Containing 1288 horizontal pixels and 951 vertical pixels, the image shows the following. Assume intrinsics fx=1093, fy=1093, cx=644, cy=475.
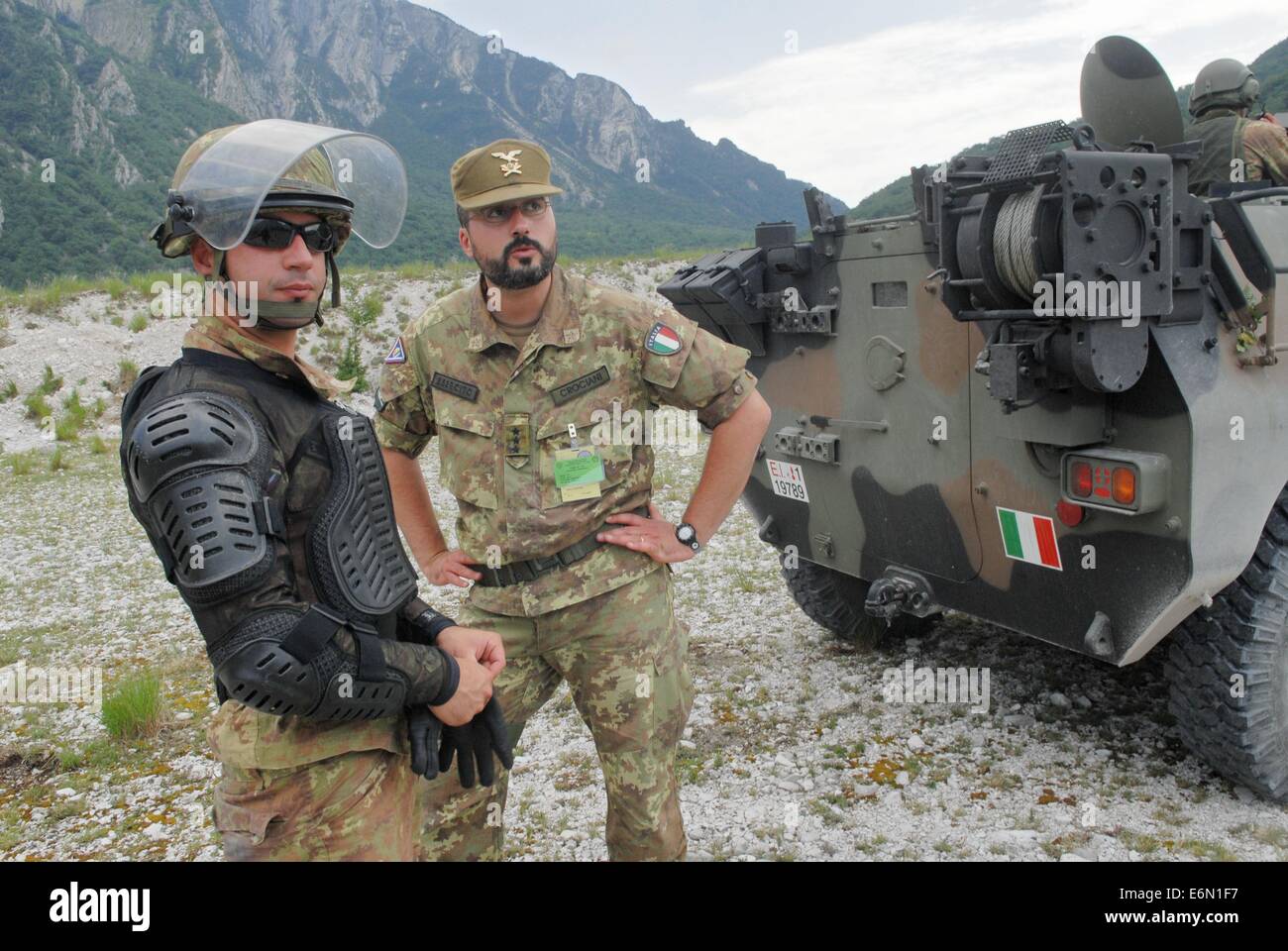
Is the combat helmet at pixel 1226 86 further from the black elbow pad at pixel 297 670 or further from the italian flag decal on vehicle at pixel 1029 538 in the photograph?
the black elbow pad at pixel 297 670

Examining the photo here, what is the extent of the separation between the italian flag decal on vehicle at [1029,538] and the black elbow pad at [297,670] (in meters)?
2.44

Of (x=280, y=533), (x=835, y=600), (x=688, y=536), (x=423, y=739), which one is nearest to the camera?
(x=280, y=533)

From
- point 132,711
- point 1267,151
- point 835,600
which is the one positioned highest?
point 1267,151

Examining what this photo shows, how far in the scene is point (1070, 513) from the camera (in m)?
3.46

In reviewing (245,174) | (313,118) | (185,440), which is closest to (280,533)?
(185,440)

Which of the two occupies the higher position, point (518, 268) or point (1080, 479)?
point (518, 268)

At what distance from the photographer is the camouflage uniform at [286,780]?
194 centimetres

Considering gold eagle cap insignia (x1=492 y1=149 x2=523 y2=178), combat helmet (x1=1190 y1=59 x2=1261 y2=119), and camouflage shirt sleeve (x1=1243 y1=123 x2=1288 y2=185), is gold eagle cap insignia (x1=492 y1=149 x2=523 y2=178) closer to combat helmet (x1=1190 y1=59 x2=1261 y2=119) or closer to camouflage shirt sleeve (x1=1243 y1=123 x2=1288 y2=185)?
camouflage shirt sleeve (x1=1243 y1=123 x2=1288 y2=185)

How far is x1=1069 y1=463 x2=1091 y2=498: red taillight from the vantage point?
10.9ft

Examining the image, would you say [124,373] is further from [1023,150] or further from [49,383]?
[1023,150]

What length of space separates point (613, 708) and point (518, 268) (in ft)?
3.70

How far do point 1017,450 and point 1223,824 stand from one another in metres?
1.33
